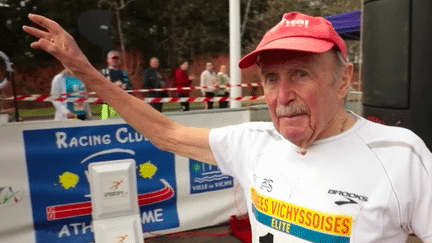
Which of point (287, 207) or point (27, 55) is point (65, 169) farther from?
point (27, 55)

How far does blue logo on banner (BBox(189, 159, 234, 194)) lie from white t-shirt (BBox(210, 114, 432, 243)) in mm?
3052

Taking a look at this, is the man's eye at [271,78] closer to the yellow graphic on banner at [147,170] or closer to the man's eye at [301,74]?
the man's eye at [301,74]

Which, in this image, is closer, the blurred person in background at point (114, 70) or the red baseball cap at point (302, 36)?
the red baseball cap at point (302, 36)

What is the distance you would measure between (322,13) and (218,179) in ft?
89.2

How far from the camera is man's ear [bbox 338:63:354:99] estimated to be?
1409mm

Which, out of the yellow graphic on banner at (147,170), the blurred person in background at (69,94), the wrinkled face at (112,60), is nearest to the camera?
the yellow graphic on banner at (147,170)

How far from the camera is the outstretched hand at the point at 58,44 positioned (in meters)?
1.52

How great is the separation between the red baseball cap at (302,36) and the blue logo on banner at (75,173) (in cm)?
303

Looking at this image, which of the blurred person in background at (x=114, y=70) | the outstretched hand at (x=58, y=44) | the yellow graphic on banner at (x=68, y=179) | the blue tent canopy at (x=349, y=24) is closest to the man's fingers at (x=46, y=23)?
the outstretched hand at (x=58, y=44)

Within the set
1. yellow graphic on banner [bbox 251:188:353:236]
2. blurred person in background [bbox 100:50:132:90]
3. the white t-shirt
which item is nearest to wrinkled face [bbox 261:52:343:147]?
the white t-shirt

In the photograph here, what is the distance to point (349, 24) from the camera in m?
11.2

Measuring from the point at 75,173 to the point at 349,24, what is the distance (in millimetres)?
9409

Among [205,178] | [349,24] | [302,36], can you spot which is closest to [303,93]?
[302,36]

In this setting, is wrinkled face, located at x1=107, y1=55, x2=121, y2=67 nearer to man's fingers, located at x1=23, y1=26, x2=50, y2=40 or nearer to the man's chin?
man's fingers, located at x1=23, y1=26, x2=50, y2=40
